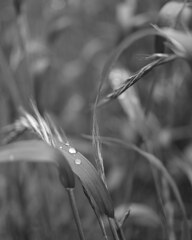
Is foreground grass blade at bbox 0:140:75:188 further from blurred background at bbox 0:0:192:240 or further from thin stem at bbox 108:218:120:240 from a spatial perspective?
blurred background at bbox 0:0:192:240

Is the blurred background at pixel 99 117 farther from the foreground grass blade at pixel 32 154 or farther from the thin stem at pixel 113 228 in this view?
the foreground grass blade at pixel 32 154

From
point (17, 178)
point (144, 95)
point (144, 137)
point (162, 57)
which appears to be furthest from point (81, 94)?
point (162, 57)

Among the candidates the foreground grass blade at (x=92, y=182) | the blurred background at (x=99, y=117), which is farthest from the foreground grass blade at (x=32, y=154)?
the blurred background at (x=99, y=117)

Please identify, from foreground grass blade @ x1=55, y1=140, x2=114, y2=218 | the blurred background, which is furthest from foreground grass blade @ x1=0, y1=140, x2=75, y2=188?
the blurred background

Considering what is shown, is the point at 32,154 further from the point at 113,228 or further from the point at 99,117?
the point at 99,117

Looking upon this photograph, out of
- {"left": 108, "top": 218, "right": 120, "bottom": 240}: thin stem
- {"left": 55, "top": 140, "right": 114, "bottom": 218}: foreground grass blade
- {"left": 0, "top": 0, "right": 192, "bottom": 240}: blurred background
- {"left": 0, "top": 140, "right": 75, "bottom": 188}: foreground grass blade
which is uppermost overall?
{"left": 0, "top": 140, "right": 75, "bottom": 188}: foreground grass blade
